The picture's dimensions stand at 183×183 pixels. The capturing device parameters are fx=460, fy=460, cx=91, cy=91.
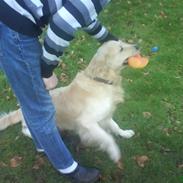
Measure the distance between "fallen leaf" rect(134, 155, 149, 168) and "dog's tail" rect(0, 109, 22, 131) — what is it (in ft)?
4.05

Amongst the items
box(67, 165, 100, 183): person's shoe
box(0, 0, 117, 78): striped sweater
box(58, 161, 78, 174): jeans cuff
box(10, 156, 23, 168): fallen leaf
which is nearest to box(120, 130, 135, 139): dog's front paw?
box(67, 165, 100, 183): person's shoe

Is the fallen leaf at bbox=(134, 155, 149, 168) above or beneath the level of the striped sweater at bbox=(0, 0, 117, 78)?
beneath

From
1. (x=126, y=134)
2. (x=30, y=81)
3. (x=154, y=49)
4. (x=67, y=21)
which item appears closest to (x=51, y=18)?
(x=67, y=21)

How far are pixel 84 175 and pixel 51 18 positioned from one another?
168 centimetres

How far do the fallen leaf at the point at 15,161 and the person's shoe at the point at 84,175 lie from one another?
639 millimetres

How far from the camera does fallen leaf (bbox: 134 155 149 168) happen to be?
429 centimetres

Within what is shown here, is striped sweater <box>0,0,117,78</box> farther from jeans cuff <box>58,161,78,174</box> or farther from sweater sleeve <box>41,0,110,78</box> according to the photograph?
jeans cuff <box>58,161,78,174</box>

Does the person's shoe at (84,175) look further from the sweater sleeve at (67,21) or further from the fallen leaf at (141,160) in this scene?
the sweater sleeve at (67,21)

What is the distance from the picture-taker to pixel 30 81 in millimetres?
3201

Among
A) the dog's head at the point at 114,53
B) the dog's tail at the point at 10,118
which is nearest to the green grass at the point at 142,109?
the dog's tail at the point at 10,118

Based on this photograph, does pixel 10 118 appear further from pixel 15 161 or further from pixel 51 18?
pixel 51 18

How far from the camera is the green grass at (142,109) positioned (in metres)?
4.26

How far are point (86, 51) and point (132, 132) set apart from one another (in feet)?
6.55

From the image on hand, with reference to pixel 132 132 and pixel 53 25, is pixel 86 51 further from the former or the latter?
pixel 53 25
